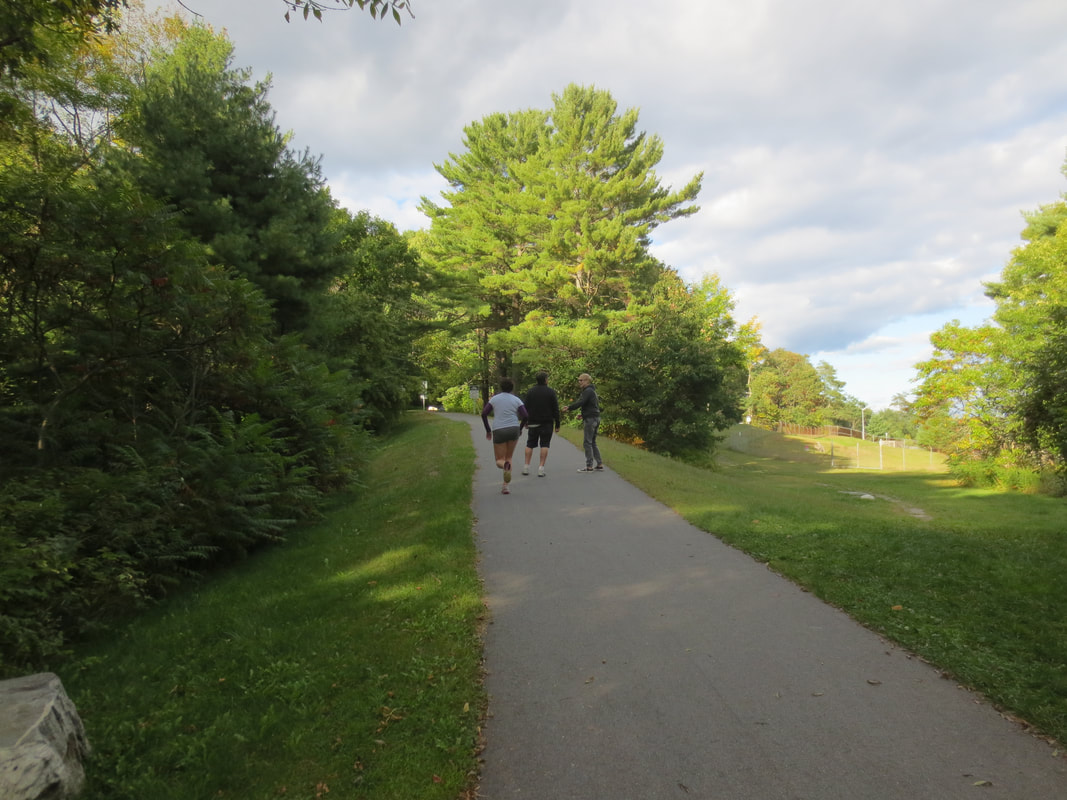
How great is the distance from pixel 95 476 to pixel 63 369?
1975 millimetres

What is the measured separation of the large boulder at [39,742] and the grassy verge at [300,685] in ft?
0.55

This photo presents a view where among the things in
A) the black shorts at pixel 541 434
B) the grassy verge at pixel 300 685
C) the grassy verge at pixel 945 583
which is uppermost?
the black shorts at pixel 541 434

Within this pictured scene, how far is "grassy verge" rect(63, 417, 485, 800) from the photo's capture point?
277 cm

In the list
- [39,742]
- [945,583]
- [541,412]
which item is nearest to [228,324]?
[541,412]

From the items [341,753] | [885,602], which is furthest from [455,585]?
[885,602]

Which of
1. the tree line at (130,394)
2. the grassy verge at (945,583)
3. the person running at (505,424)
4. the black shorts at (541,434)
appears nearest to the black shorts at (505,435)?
the person running at (505,424)

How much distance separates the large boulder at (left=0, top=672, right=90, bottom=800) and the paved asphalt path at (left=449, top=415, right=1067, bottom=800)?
6.20 ft

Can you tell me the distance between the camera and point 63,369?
6.63m

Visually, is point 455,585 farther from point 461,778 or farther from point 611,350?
point 611,350

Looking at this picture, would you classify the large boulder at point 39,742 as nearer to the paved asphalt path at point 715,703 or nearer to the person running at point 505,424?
the paved asphalt path at point 715,703

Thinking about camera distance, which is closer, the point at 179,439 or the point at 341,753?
the point at 341,753

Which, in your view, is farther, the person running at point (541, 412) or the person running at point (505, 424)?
the person running at point (541, 412)

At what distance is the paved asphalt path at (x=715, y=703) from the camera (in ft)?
8.70

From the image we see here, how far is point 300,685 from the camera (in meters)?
3.57
